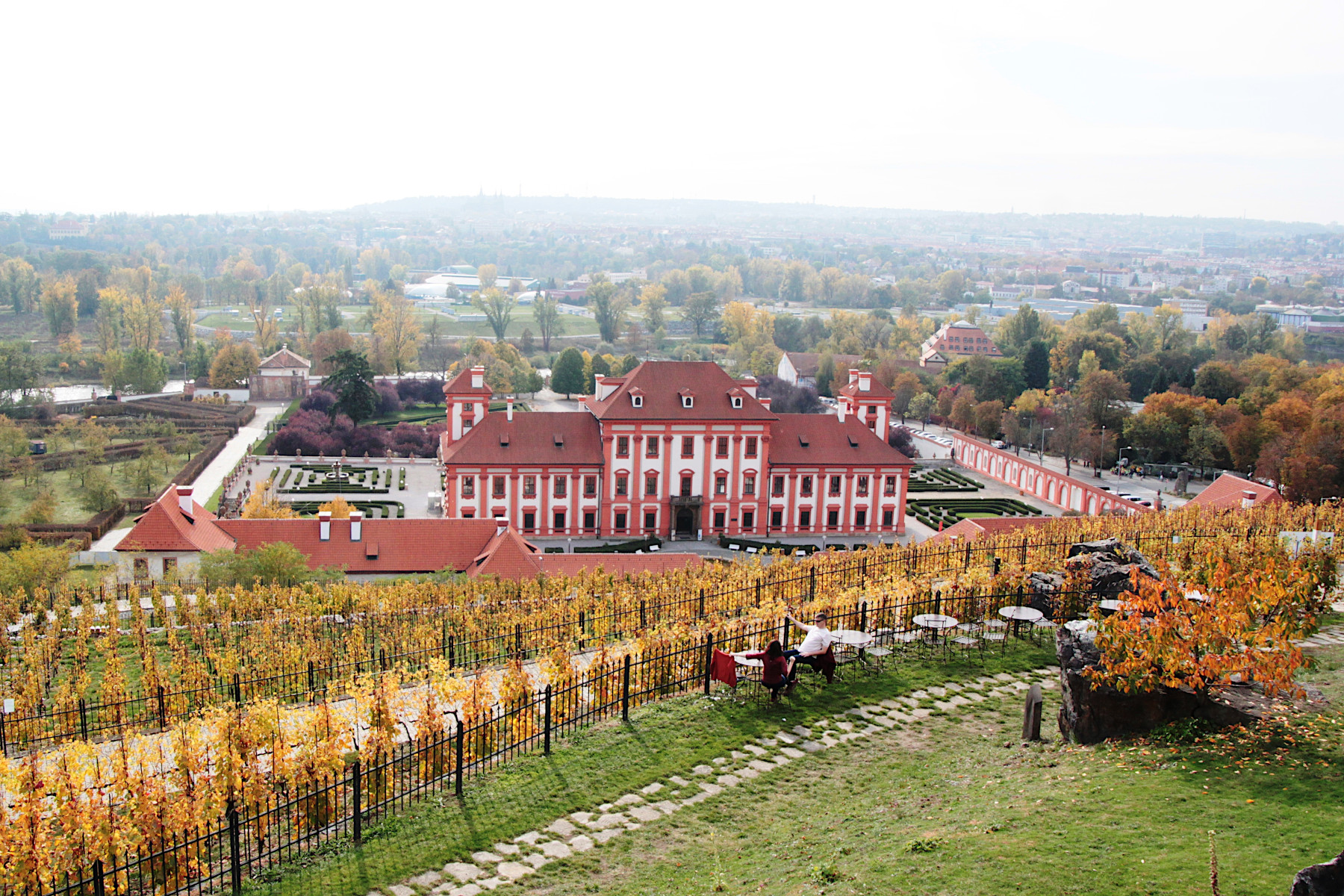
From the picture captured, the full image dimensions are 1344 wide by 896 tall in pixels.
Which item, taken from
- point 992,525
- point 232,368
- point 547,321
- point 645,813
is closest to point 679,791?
point 645,813

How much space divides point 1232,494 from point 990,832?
3821 cm

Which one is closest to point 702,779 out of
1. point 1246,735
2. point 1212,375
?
point 1246,735

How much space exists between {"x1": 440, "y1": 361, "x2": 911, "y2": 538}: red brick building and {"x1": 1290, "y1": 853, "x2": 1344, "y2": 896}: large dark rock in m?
38.6

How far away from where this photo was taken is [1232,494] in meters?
43.6

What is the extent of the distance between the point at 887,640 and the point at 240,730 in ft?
33.5

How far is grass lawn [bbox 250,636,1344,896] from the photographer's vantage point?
31.5 ft

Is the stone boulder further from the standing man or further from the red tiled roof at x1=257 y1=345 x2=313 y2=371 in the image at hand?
the red tiled roof at x1=257 y1=345 x2=313 y2=371

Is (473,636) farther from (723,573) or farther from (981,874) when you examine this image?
(981,874)

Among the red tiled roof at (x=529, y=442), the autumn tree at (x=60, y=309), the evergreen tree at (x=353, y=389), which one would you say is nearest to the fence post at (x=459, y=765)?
the red tiled roof at (x=529, y=442)

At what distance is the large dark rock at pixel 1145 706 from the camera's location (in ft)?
41.5

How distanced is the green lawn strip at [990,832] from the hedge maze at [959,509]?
38584mm

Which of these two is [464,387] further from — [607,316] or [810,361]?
[607,316]

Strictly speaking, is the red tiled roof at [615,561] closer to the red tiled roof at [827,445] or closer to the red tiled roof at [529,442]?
the red tiled roof at [529,442]

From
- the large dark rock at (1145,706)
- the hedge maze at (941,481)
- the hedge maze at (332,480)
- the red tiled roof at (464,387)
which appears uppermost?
the large dark rock at (1145,706)
